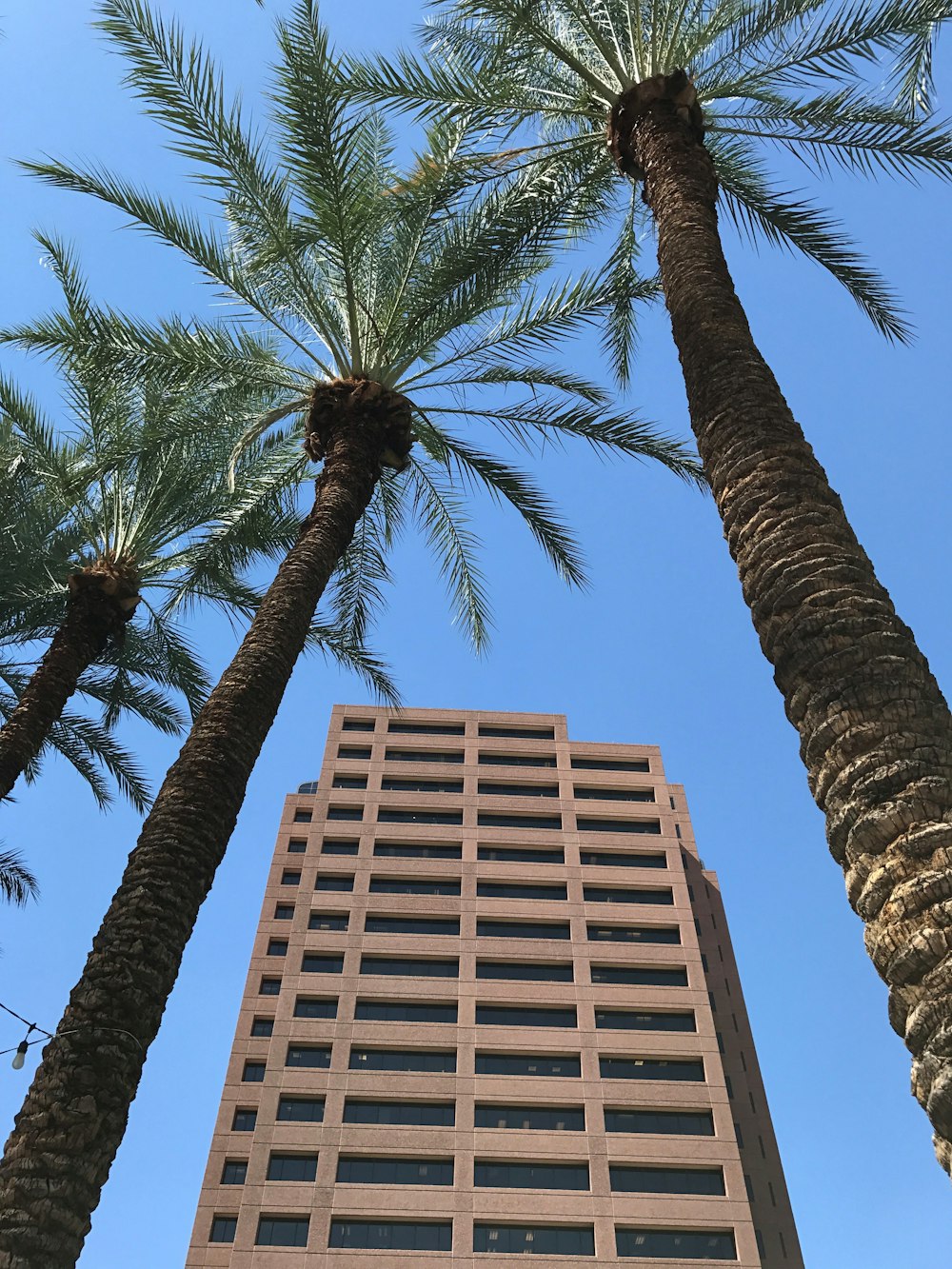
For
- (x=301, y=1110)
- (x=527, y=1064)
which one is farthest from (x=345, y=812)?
(x=527, y=1064)

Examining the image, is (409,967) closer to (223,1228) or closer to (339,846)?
(339,846)

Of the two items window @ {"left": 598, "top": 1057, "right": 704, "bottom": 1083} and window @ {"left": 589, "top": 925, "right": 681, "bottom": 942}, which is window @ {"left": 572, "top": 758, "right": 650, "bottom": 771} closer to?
window @ {"left": 589, "top": 925, "right": 681, "bottom": 942}

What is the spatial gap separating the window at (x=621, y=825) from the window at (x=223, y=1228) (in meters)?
24.1

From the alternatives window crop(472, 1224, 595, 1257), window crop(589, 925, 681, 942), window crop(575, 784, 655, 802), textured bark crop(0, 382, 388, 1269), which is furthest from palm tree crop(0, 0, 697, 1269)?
window crop(575, 784, 655, 802)

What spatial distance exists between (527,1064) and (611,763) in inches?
773

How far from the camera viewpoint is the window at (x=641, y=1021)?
147 ft

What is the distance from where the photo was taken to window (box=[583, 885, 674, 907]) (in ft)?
165

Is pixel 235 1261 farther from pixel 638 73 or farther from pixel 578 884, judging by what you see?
pixel 638 73

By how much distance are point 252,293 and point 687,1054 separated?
131ft

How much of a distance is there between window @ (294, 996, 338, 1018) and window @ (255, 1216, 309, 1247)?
8458 millimetres

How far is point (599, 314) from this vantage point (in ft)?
42.7

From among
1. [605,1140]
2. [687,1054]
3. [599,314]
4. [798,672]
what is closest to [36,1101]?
[798,672]

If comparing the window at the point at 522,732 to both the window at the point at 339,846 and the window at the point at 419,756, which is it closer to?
the window at the point at 419,756

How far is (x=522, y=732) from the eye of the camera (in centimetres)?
5994
